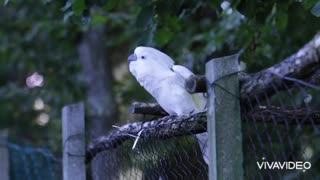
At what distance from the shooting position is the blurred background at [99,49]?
13.4 ft

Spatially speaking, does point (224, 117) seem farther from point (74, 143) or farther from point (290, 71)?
point (74, 143)

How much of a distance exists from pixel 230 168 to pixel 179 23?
79.4 inches

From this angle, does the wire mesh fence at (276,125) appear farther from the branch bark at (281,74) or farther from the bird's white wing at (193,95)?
the bird's white wing at (193,95)

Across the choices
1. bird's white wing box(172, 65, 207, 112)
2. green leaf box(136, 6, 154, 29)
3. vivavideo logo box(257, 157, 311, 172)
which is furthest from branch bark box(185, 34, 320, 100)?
green leaf box(136, 6, 154, 29)

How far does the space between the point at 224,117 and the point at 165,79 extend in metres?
0.93

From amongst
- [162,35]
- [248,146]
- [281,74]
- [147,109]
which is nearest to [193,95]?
[147,109]

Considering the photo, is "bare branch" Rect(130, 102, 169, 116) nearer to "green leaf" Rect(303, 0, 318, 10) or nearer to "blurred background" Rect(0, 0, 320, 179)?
"blurred background" Rect(0, 0, 320, 179)

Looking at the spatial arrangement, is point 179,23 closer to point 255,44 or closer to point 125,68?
point 255,44

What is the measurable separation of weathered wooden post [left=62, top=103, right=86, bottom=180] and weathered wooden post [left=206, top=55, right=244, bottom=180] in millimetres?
1948

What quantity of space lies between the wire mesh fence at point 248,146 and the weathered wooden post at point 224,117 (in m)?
0.05

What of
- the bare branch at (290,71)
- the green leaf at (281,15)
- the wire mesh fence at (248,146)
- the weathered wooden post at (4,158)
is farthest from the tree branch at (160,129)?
the weathered wooden post at (4,158)

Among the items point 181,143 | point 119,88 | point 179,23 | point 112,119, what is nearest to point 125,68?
point 119,88

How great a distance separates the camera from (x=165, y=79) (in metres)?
3.08

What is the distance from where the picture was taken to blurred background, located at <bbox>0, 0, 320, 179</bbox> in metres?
4.09
